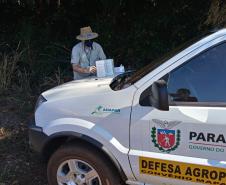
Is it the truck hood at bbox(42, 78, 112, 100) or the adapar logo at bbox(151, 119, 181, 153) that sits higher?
the truck hood at bbox(42, 78, 112, 100)

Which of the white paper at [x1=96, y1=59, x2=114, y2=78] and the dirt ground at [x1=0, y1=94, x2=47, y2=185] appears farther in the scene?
the white paper at [x1=96, y1=59, x2=114, y2=78]

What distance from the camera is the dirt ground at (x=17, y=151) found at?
5.35 meters

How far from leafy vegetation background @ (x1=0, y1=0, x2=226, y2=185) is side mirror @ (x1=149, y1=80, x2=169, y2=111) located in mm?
4150

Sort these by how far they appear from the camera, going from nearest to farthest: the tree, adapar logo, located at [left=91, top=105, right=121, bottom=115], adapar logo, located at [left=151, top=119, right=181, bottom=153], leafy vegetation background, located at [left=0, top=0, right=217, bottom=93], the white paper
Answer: adapar logo, located at [left=151, top=119, right=181, bottom=153]
adapar logo, located at [left=91, top=105, right=121, bottom=115]
the white paper
the tree
leafy vegetation background, located at [left=0, top=0, right=217, bottom=93]

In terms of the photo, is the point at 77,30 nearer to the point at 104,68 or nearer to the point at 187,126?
the point at 104,68

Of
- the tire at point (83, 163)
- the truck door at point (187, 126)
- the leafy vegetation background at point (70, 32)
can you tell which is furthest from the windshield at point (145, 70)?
the leafy vegetation background at point (70, 32)

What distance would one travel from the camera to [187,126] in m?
3.68

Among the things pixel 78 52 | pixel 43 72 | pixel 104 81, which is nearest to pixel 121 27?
pixel 43 72

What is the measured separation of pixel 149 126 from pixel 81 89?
0.91 metres

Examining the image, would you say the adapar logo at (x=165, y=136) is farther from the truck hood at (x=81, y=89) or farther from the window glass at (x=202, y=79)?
the truck hood at (x=81, y=89)

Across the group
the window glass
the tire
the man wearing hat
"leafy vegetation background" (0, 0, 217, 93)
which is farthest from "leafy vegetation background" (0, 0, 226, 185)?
the window glass

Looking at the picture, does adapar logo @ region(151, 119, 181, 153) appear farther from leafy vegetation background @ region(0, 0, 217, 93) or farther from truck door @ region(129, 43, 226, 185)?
leafy vegetation background @ region(0, 0, 217, 93)

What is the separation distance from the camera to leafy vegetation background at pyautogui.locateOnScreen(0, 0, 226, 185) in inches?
343

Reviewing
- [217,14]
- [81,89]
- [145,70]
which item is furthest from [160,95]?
[217,14]
